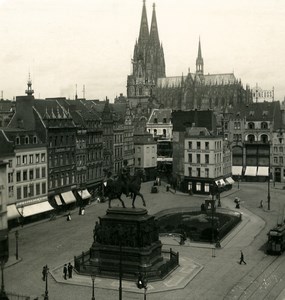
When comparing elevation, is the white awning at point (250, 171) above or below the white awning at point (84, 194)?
above

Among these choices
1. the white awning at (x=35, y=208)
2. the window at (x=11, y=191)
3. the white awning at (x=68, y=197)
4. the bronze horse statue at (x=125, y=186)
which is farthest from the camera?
the white awning at (x=68, y=197)

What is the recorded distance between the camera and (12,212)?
6631cm

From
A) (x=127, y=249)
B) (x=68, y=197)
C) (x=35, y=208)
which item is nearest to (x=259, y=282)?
(x=127, y=249)

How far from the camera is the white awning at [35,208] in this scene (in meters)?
68.7

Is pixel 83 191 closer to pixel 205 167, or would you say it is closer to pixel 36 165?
pixel 36 165

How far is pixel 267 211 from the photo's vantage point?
76.9 meters

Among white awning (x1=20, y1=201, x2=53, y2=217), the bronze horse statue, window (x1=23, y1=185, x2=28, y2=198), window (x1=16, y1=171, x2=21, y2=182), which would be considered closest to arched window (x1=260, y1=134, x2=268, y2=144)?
white awning (x1=20, y1=201, x2=53, y2=217)

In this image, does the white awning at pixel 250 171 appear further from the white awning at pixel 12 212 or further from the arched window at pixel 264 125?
the white awning at pixel 12 212

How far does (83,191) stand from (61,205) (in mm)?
7092

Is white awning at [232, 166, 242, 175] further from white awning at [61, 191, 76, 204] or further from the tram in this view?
the tram

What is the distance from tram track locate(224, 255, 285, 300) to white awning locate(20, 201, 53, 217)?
3220 centimetres

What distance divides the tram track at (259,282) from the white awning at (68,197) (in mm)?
35939

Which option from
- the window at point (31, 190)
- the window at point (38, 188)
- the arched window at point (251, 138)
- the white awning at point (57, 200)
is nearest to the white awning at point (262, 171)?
the arched window at point (251, 138)

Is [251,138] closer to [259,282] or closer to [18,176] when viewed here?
[18,176]
